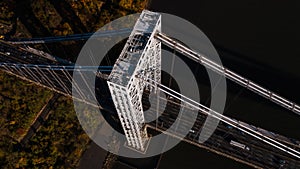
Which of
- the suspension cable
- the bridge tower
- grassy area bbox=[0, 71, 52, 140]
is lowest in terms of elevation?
grassy area bbox=[0, 71, 52, 140]

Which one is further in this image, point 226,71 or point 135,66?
point 226,71

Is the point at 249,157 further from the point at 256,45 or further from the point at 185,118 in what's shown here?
the point at 256,45

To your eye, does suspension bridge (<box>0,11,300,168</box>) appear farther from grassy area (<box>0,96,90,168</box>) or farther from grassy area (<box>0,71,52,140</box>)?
grassy area (<box>0,96,90,168</box>)

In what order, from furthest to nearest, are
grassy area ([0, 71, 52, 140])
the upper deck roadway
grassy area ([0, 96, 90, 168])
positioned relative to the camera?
grassy area ([0, 71, 52, 140]) < grassy area ([0, 96, 90, 168]) < the upper deck roadway

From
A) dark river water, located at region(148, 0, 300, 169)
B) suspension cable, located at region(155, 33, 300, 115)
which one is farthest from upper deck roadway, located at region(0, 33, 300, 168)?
dark river water, located at region(148, 0, 300, 169)

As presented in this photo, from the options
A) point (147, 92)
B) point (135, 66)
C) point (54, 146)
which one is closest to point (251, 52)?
point (147, 92)

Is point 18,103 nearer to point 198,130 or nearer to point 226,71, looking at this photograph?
point 198,130

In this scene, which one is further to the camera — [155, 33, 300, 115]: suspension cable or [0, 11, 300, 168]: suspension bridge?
[155, 33, 300, 115]: suspension cable
